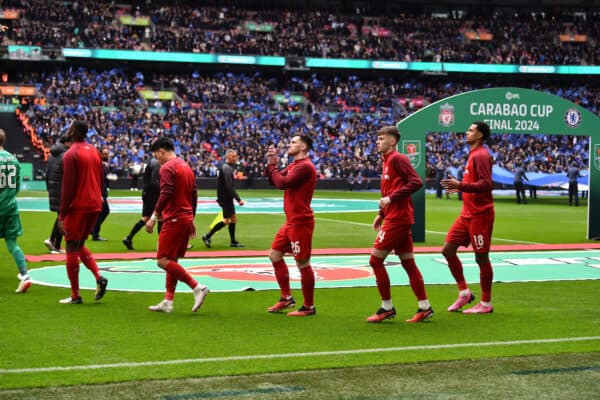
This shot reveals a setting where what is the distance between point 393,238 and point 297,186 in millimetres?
1205

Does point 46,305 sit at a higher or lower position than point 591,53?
lower

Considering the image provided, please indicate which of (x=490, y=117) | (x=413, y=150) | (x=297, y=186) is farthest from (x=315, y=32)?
(x=297, y=186)

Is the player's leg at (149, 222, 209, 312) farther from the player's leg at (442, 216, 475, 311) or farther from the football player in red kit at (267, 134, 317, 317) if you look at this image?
the player's leg at (442, 216, 475, 311)

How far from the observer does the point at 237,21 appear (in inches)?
2532

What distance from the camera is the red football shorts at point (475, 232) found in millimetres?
9141

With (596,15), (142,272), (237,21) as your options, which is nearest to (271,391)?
(142,272)

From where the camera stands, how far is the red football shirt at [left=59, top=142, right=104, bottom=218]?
9430 millimetres

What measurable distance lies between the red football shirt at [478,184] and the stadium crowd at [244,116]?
38327 mm

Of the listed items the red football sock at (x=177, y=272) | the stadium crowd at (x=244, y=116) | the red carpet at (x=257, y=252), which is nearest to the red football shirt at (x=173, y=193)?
the red football sock at (x=177, y=272)

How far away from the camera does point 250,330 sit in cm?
791

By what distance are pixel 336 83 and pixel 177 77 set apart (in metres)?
12.4

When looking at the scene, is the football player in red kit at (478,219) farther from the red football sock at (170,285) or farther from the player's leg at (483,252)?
the red football sock at (170,285)

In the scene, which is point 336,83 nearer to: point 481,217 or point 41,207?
point 41,207

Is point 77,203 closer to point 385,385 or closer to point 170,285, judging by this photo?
point 170,285
